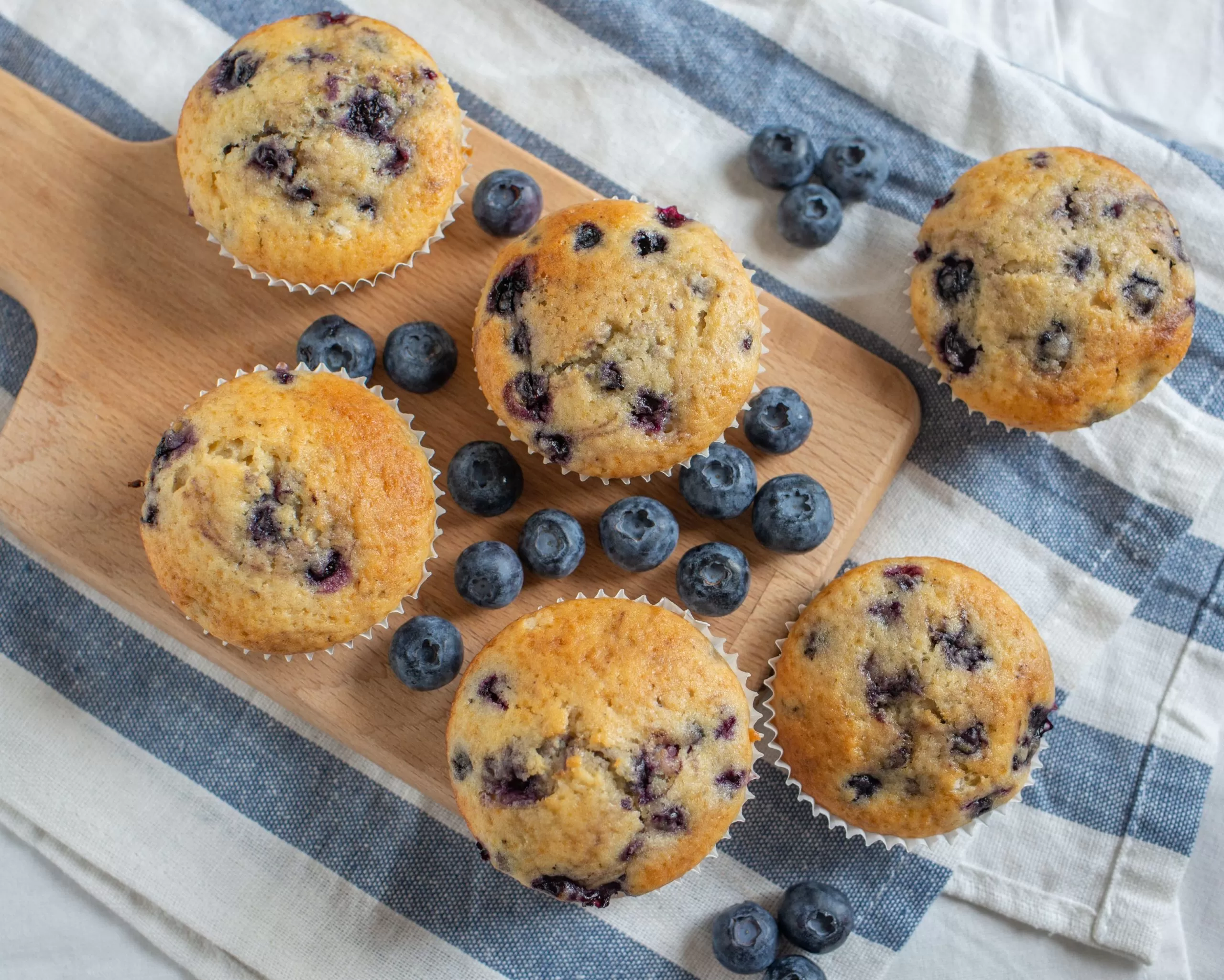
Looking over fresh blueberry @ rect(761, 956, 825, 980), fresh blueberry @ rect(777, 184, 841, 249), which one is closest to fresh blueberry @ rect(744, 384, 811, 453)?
fresh blueberry @ rect(777, 184, 841, 249)

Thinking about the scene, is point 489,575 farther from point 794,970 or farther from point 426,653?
point 794,970

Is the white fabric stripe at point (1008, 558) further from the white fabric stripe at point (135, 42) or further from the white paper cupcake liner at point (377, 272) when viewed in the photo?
the white fabric stripe at point (135, 42)

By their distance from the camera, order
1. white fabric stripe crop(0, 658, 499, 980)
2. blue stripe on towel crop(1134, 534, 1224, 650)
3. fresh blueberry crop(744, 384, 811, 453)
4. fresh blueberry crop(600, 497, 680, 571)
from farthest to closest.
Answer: blue stripe on towel crop(1134, 534, 1224, 650) → white fabric stripe crop(0, 658, 499, 980) → fresh blueberry crop(744, 384, 811, 453) → fresh blueberry crop(600, 497, 680, 571)

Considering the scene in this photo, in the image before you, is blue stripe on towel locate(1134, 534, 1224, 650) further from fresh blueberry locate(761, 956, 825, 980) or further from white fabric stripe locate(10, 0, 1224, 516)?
fresh blueberry locate(761, 956, 825, 980)

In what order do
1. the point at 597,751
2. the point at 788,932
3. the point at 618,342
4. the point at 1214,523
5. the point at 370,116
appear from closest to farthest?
the point at 597,751, the point at 618,342, the point at 370,116, the point at 788,932, the point at 1214,523

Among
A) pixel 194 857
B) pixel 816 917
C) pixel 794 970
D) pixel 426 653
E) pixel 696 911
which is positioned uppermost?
pixel 426 653

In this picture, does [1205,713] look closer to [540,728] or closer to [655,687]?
[655,687]

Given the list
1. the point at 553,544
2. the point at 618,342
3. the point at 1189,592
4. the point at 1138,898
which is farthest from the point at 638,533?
the point at 1138,898
